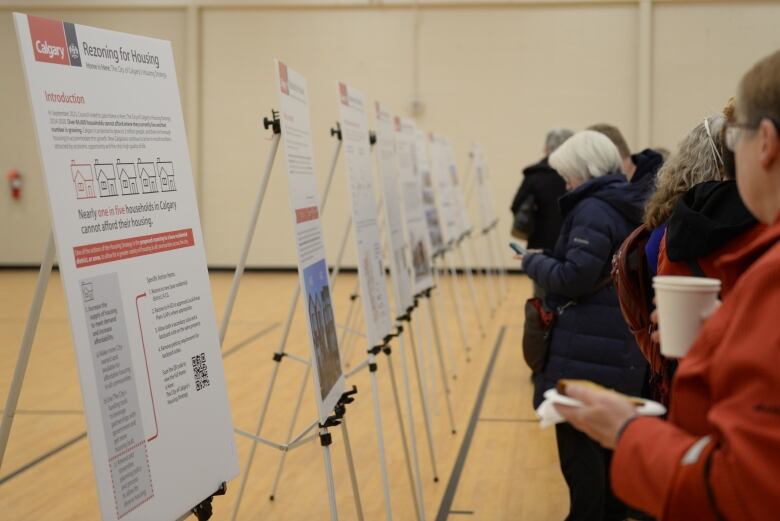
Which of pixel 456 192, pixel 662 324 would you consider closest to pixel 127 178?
pixel 662 324

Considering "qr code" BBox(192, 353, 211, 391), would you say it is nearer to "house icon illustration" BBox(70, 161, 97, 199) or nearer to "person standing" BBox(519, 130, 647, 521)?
"house icon illustration" BBox(70, 161, 97, 199)

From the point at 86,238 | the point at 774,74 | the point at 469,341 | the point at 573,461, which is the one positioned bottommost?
the point at 469,341

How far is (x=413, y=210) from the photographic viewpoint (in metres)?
5.04

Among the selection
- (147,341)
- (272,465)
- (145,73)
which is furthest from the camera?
(272,465)

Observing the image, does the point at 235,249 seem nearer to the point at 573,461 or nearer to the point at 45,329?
the point at 45,329

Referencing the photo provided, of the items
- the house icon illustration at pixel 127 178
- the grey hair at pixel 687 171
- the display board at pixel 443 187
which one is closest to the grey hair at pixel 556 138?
the display board at pixel 443 187

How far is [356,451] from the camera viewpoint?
4582 mm

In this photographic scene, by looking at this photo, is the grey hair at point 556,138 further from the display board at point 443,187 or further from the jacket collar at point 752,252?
the jacket collar at point 752,252

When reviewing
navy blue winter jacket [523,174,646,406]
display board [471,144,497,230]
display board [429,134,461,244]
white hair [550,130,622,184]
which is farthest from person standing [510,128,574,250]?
display board [471,144,497,230]

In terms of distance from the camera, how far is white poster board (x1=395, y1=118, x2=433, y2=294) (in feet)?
16.0

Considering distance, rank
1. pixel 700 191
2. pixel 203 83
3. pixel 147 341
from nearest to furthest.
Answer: pixel 700 191
pixel 147 341
pixel 203 83

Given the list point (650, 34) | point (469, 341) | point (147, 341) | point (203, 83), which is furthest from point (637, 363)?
point (203, 83)

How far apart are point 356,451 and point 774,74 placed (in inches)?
145

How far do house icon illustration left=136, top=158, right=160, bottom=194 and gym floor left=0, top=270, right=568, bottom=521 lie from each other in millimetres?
1690
